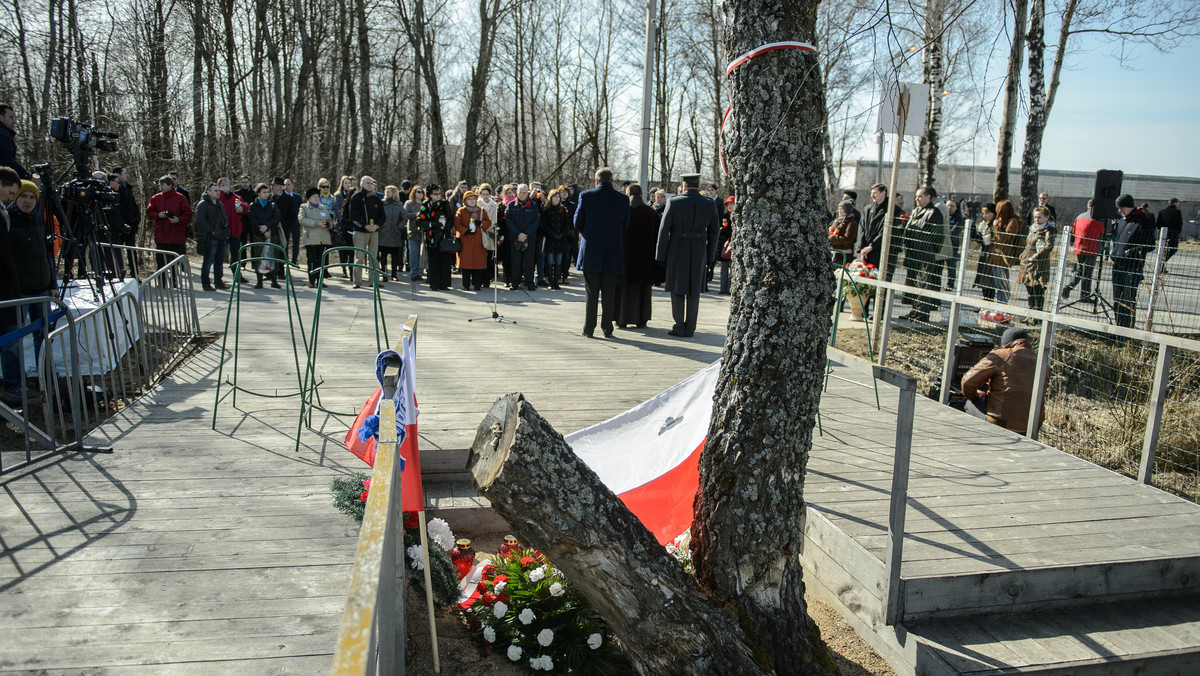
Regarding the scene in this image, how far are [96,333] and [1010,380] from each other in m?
7.80

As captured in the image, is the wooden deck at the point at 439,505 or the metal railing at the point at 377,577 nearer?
the metal railing at the point at 377,577

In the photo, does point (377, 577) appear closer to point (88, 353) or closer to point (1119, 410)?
point (88, 353)

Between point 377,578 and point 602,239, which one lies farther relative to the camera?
point 602,239

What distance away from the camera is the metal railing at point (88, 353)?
5.15m

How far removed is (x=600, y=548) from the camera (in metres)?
3.23

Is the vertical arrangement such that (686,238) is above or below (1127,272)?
above

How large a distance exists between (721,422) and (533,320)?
7.74m

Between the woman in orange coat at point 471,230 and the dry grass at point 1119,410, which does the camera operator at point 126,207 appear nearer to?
the woman in orange coat at point 471,230

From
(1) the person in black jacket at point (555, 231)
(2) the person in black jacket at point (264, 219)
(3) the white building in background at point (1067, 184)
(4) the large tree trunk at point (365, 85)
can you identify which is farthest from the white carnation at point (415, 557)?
(3) the white building in background at point (1067, 184)

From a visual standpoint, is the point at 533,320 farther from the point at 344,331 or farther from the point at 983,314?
the point at 983,314

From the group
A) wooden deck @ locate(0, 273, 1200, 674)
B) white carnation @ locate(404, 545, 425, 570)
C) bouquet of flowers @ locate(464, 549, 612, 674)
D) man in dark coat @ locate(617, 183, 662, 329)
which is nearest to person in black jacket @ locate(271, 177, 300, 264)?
man in dark coat @ locate(617, 183, 662, 329)

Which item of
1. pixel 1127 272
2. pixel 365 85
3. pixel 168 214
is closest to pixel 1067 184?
pixel 365 85

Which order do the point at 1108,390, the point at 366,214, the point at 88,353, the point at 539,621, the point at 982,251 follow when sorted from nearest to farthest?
the point at 539,621, the point at 88,353, the point at 1108,390, the point at 982,251, the point at 366,214

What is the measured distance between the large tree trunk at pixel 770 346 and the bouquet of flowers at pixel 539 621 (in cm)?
68
